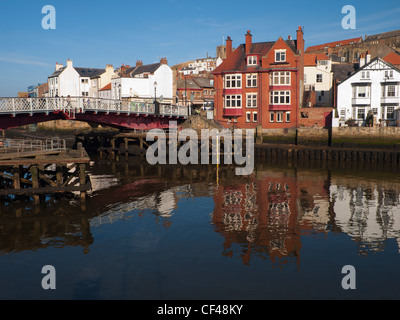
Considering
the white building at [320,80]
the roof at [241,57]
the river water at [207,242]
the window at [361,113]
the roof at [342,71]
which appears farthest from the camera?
the white building at [320,80]

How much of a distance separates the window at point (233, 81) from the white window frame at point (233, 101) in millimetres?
1452

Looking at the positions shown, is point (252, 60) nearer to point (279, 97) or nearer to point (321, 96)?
point (279, 97)

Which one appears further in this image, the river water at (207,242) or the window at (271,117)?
the window at (271,117)

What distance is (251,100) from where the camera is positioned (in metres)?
55.6

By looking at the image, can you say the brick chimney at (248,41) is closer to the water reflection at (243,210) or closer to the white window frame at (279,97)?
the white window frame at (279,97)

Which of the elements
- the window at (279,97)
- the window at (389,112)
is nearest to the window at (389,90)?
the window at (389,112)

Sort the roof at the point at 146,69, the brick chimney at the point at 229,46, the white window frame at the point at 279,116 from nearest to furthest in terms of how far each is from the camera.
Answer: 1. the white window frame at the point at 279,116
2. the brick chimney at the point at 229,46
3. the roof at the point at 146,69

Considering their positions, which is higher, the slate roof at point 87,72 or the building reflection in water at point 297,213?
the slate roof at point 87,72

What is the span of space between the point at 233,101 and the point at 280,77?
24.7ft

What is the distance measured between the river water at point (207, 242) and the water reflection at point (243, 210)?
0.23 ft

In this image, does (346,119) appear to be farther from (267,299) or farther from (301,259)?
(267,299)

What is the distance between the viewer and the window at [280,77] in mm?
53438

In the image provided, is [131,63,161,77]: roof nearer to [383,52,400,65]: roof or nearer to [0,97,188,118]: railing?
[0,97,188,118]: railing

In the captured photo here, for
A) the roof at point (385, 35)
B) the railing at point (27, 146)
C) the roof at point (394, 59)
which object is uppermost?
the roof at point (385, 35)
